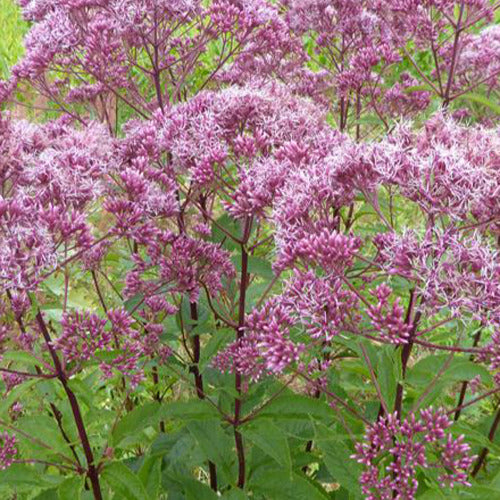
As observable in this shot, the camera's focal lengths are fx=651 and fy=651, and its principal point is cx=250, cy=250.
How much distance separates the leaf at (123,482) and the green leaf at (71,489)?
108 millimetres

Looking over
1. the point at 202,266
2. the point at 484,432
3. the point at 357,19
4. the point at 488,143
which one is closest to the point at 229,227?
the point at 202,266

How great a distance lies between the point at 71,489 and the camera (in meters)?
2.29

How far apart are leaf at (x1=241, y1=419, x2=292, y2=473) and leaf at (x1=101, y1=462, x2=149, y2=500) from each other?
470 millimetres

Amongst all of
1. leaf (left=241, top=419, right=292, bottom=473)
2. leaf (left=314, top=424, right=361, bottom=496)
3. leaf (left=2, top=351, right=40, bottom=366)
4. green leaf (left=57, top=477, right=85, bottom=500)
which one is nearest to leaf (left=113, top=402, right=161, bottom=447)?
green leaf (left=57, top=477, right=85, bottom=500)

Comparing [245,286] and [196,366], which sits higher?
[245,286]

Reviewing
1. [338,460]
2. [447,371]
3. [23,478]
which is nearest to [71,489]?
[23,478]

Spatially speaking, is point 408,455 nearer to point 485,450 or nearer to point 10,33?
point 485,450

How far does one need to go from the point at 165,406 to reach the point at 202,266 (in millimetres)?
584

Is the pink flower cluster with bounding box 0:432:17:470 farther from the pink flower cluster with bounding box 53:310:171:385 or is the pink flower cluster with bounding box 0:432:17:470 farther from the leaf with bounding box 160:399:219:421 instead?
the leaf with bounding box 160:399:219:421

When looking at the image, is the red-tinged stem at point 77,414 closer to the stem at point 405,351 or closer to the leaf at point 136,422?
the leaf at point 136,422

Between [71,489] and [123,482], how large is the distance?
0.59 ft

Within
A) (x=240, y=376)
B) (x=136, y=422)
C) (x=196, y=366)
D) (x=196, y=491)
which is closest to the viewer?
(x=136, y=422)

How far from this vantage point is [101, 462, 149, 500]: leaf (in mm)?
2283

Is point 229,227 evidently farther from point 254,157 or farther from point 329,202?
point 329,202
